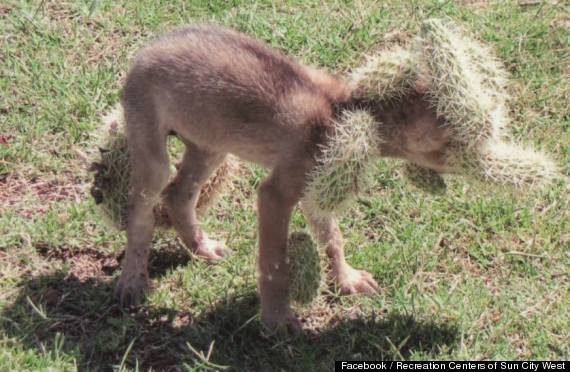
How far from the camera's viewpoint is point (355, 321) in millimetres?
4988

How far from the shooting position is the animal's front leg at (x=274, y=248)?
15.4ft

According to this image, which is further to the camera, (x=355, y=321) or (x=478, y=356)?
(x=355, y=321)

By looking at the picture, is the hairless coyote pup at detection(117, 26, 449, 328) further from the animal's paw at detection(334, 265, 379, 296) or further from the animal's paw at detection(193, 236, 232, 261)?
the animal's paw at detection(193, 236, 232, 261)

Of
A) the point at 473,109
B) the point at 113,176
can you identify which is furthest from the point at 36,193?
the point at 473,109

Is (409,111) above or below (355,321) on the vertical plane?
above

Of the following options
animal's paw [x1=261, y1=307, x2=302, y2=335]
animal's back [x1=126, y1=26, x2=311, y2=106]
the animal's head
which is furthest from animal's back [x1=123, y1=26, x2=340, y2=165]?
animal's paw [x1=261, y1=307, x2=302, y2=335]

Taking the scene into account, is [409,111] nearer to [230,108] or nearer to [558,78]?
[230,108]

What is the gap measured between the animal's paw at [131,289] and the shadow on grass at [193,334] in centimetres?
6

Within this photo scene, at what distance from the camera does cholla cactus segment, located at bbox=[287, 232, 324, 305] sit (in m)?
4.74

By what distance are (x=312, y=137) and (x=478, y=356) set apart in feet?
4.61

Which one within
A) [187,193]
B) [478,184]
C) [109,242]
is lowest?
[109,242]

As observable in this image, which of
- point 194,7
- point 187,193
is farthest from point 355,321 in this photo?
point 194,7

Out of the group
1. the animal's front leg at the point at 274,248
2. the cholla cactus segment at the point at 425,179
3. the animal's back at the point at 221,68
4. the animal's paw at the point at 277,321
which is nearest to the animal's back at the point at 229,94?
the animal's back at the point at 221,68

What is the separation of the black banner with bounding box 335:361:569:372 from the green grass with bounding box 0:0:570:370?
0.28 ft
